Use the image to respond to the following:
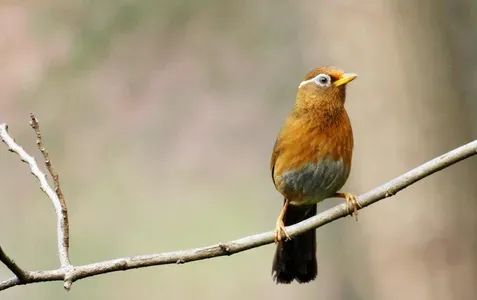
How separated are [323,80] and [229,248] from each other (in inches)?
35.0

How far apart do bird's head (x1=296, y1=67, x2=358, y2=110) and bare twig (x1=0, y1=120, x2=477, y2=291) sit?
0.58 meters

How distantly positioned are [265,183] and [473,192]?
1.93 metres

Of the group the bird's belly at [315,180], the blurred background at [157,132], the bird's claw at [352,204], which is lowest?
the bird's claw at [352,204]

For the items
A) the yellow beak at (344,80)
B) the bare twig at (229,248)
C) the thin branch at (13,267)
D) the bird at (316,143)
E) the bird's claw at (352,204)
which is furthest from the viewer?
the bird at (316,143)

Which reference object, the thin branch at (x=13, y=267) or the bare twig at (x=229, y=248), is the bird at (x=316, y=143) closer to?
the bare twig at (x=229, y=248)

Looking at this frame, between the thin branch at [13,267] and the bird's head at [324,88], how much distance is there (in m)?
1.32

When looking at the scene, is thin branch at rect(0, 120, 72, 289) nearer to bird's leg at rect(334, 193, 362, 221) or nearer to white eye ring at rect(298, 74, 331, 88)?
bird's leg at rect(334, 193, 362, 221)

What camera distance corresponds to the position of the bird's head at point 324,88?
2.76 meters

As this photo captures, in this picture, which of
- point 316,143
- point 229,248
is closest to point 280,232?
point 316,143

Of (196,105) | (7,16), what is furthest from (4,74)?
(196,105)

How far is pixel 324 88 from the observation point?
2.79 metres

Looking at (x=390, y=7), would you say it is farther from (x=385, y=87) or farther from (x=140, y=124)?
(x=140, y=124)

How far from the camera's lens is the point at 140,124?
540 cm

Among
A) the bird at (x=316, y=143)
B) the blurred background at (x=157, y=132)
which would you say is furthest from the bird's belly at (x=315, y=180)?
the blurred background at (x=157, y=132)
